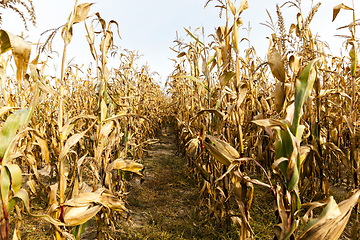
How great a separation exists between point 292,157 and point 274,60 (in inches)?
18.2

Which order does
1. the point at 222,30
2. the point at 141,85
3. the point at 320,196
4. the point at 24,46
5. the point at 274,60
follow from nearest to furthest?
the point at 24,46, the point at 274,60, the point at 222,30, the point at 320,196, the point at 141,85

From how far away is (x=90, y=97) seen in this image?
136 inches

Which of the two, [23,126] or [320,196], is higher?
[23,126]

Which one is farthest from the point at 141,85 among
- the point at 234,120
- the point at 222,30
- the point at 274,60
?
the point at 274,60

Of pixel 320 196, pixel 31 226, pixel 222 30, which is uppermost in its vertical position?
pixel 222 30

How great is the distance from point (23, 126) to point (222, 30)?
1.36m

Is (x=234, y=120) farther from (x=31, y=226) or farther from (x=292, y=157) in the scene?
(x=31, y=226)

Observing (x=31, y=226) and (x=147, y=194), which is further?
(x=147, y=194)

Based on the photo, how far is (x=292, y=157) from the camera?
0.85 m

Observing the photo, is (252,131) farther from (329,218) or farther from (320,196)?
(329,218)

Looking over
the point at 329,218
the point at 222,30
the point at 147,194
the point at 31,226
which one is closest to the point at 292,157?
the point at 329,218

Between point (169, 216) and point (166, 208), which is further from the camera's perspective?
point (166, 208)

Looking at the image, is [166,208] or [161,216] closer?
[161,216]

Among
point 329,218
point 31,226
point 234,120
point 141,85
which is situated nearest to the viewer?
point 329,218
